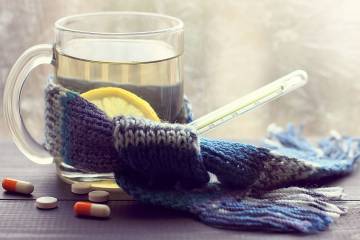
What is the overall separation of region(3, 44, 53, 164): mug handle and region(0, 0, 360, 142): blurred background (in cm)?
19

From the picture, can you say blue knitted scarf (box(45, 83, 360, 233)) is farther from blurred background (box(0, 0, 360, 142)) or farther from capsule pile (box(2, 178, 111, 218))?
blurred background (box(0, 0, 360, 142))

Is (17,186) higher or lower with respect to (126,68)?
lower

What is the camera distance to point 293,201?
62 centimetres

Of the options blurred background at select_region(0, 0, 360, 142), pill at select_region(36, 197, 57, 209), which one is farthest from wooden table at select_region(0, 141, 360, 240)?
blurred background at select_region(0, 0, 360, 142)

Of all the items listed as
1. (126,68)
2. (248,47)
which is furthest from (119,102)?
(248,47)

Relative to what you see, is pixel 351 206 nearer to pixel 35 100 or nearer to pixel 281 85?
pixel 281 85

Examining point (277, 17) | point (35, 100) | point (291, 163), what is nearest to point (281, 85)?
point (291, 163)

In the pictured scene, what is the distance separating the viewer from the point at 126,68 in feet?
2.09

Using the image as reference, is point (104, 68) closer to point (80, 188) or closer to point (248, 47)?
point (80, 188)

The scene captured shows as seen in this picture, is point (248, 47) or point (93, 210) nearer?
point (93, 210)

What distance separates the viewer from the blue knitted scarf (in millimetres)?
596

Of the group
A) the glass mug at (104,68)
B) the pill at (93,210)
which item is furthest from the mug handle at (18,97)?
the pill at (93,210)

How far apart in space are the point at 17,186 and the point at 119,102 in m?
0.12

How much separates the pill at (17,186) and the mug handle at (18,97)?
4 centimetres
